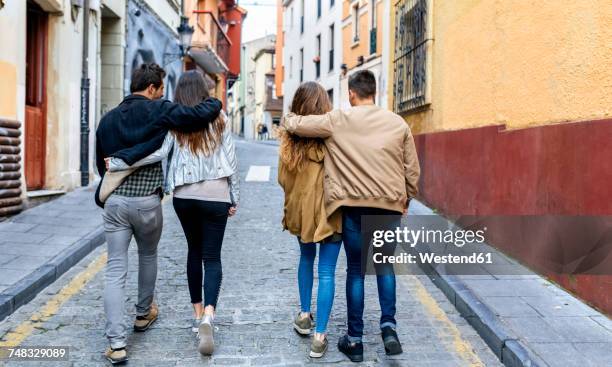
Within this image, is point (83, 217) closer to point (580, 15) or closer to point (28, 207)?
point (28, 207)

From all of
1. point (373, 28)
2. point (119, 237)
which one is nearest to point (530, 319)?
point (119, 237)

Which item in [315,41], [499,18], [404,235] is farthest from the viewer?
[315,41]

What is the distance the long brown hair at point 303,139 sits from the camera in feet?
13.2

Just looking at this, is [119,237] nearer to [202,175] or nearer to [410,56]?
[202,175]

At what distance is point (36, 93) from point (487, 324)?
8.42 meters

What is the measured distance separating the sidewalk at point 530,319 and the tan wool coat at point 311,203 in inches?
55.1

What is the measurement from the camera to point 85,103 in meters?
11.3

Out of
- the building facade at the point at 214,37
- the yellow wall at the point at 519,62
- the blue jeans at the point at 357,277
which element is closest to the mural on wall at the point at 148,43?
the building facade at the point at 214,37

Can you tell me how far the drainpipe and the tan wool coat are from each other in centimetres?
820

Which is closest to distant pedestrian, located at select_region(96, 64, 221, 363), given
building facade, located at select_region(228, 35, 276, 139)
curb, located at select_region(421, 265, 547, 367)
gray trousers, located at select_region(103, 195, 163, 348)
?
gray trousers, located at select_region(103, 195, 163, 348)

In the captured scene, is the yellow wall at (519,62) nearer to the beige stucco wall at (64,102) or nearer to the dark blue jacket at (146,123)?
the dark blue jacket at (146,123)

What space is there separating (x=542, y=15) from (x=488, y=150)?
1783mm

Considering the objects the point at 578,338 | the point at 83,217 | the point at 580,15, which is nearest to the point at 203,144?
the point at 578,338

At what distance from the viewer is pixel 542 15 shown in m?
6.12
